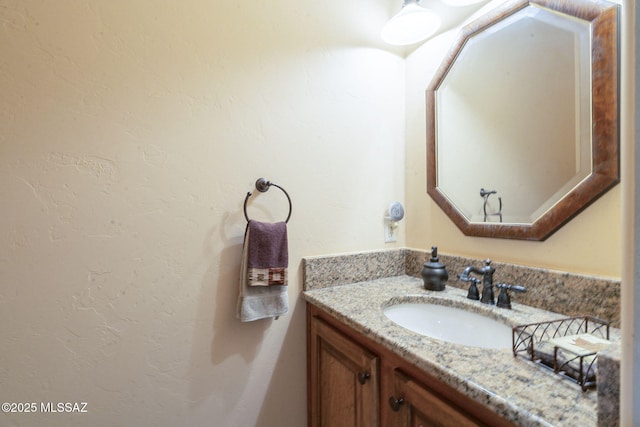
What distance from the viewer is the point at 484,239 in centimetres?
109

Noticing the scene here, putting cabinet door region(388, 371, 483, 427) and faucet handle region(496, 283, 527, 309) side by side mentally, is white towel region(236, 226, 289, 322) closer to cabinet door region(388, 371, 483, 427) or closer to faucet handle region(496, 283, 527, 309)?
cabinet door region(388, 371, 483, 427)

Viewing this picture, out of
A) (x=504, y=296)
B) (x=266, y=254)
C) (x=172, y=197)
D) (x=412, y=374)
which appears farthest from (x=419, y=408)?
(x=172, y=197)

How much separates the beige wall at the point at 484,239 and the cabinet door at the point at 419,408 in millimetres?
598

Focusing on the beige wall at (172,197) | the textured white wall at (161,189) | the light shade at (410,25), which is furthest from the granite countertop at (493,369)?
the light shade at (410,25)

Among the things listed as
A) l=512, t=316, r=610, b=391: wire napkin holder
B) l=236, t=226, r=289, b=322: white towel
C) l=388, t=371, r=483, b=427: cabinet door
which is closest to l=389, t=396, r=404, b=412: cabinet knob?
l=388, t=371, r=483, b=427: cabinet door

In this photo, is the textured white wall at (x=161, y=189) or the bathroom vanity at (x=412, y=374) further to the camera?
the textured white wall at (x=161, y=189)

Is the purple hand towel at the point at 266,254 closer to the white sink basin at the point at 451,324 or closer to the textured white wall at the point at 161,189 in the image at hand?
the textured white wall at the point at 161,189

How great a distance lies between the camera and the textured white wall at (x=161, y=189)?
0.78m

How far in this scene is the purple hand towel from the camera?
0.98m

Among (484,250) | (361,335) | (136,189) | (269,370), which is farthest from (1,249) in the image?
(484,250)

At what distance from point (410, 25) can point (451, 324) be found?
1.14 metres

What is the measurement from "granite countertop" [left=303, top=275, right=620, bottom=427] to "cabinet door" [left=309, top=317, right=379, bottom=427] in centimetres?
10

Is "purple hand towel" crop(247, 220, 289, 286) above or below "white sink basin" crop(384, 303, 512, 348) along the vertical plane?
above

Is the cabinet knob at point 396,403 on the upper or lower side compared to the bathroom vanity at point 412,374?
lower
